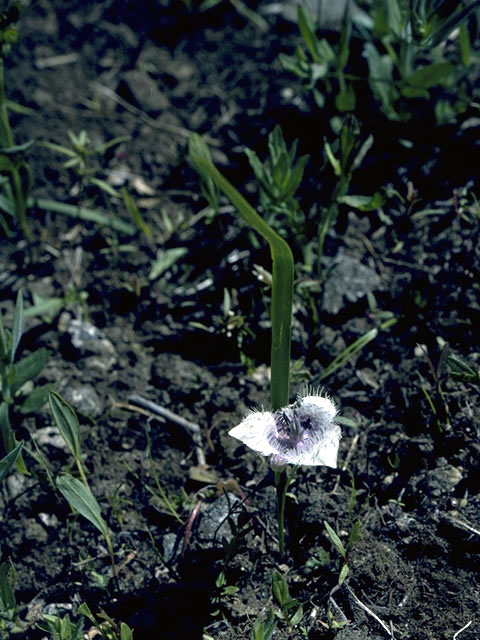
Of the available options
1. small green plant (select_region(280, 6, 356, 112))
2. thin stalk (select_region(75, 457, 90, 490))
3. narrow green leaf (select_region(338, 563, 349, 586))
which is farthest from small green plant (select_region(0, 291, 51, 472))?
small green plant (select_region(280, 6, 356, 112))

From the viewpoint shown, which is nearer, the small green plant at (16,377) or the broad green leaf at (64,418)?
the broad green leaf at (64,418)

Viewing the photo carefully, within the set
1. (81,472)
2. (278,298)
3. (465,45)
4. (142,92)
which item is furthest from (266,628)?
(142,92)

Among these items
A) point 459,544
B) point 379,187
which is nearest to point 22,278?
point 379,187

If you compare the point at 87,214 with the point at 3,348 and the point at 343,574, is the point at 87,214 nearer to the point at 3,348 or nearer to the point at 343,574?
the point at 3,348

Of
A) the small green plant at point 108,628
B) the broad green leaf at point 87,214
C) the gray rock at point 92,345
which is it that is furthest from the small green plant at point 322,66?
the small green plant at point 108,628

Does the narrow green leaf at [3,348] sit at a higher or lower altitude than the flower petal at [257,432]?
lower

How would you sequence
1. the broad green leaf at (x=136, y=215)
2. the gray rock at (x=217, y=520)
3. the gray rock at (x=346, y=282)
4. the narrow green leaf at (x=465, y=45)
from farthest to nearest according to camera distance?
the narrow green leaf at (x=465, y=45) < the broad green leaf at (x=136, y=215) < the gray rock at (x=346, y=282) < the gray rock at (x=217, y=520)

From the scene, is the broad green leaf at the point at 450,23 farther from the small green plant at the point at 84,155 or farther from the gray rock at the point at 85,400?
the gray rock at the point at 85,400

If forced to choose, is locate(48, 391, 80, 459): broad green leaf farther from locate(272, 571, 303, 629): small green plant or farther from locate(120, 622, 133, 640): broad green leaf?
locate(272, 571, 303, 629): small green plant
